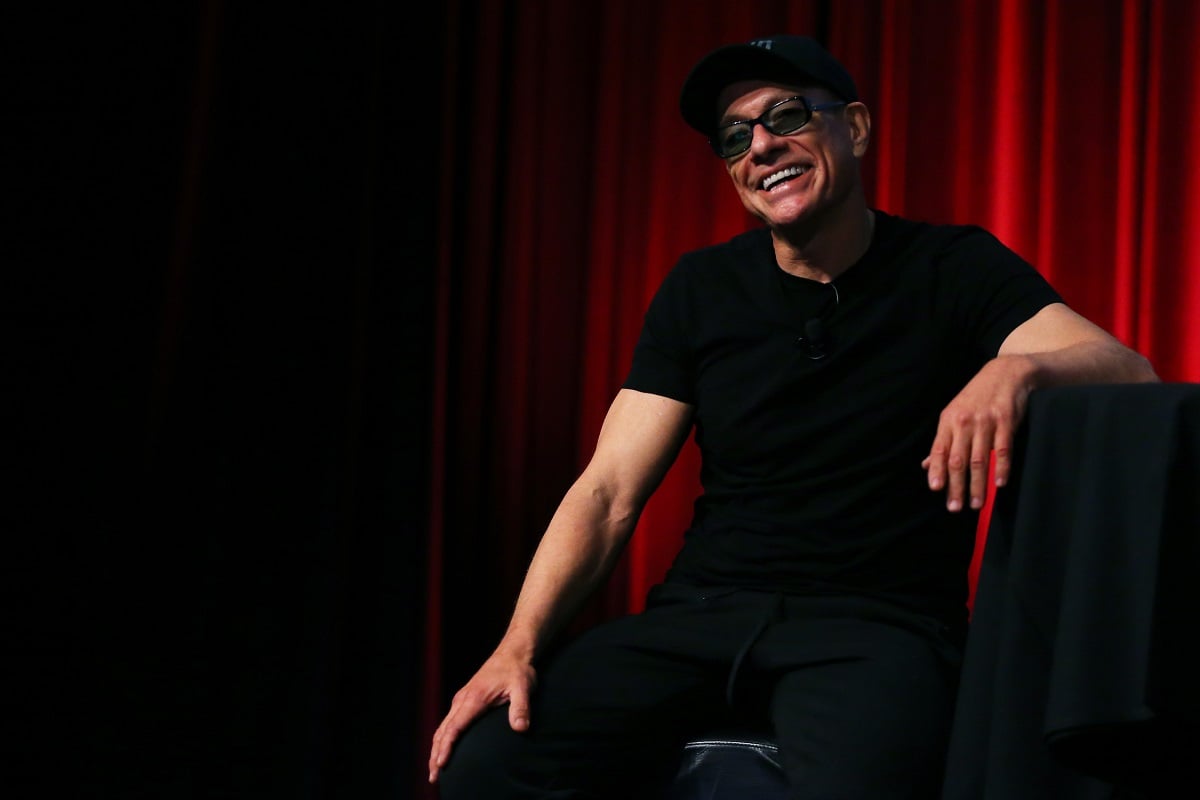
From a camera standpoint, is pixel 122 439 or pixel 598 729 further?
pixel 122 439

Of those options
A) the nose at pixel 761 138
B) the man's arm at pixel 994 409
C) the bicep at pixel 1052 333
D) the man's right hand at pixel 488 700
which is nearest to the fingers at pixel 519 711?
the man's right hand at pixel 488 700

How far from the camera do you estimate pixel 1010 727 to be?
0.93m

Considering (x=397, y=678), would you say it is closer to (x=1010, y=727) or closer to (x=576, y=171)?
(x=576, y=171)

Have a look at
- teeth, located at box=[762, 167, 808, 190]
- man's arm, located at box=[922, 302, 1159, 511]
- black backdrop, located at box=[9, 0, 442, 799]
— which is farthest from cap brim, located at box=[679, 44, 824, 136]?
black backdrop, located at box=[9, 0, 442, 799]

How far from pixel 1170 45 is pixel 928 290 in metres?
0.82

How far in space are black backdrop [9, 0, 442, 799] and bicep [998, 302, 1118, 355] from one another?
3.94 feet

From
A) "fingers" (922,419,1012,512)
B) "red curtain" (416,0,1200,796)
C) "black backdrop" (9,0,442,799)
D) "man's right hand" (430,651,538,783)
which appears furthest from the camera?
"red curtain" (416,0,1200,796)

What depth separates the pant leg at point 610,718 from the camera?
3.93ft

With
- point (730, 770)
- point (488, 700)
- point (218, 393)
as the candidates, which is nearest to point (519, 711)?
point (488, 700)

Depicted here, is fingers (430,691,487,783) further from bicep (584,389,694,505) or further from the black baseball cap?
the black baseball cap

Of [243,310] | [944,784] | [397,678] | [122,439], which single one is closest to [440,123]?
[243,310]

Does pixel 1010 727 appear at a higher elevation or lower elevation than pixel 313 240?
lower

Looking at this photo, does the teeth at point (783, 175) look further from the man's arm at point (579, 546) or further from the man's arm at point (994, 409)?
the man's arm at point (994, 409)

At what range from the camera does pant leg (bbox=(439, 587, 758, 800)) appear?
120 cm
